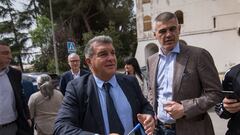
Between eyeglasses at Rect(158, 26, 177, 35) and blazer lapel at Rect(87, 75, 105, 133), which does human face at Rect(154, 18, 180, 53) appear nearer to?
eyeglasses at Rect(158, 26, 177, 35)

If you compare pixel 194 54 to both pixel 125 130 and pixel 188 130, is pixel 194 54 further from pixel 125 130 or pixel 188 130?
pixel 125 130

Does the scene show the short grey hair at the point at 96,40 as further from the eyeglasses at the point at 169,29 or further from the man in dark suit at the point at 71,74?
the man in dark suit at the point at 71,74

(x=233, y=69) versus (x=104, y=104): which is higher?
(x=233, y=69)

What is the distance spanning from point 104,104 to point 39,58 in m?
39.7

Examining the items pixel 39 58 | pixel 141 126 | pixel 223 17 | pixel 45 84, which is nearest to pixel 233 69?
pixel 141 126

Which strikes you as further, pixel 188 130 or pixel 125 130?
pixel 188 130

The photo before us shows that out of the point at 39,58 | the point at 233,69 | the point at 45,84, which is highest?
the point at 233,69

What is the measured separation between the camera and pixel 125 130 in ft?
11.5

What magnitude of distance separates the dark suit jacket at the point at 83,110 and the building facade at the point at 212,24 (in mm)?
30879

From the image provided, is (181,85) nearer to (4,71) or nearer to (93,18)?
(4,71)

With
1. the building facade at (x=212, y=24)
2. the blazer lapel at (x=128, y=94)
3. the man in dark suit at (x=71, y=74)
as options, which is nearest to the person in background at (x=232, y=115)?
A: the blazer lapel at (x=128, y=94)

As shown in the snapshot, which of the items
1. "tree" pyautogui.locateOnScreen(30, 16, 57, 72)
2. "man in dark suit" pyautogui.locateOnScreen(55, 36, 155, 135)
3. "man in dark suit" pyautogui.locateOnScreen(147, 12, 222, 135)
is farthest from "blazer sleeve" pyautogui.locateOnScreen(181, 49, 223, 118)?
"tree" pyautogui.locateOnScreen(30, 16, 57, 72)

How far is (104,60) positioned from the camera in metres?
3.57

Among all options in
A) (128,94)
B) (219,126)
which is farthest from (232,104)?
(219,126)
